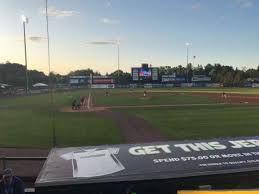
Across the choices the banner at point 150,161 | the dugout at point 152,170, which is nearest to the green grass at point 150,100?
the banner at point 150,161

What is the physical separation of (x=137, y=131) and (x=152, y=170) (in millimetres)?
16593

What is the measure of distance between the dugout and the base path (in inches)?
482

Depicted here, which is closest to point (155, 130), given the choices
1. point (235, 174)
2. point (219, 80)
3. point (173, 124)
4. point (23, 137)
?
point (173, 124)

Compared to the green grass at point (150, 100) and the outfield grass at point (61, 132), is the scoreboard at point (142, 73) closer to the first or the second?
the green grass at point (150, 100)

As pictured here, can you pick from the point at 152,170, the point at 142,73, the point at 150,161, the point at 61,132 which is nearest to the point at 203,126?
the point at 61,132

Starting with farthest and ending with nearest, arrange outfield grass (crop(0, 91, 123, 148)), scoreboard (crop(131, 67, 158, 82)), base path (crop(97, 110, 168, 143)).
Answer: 1. scoreboard (crop(131, 67, 158, 82))
2. base path (crop(97, 110, 168, 143))
3. outfield grass (crop(0, 91, 123, 148))

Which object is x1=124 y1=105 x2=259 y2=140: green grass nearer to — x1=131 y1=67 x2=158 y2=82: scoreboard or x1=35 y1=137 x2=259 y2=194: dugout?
x1=35 y1=137 x2=259 y2=194: dugout

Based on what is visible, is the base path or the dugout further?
the base path

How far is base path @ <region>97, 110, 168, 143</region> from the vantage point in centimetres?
1930

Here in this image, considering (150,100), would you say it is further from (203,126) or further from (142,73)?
(142,73)

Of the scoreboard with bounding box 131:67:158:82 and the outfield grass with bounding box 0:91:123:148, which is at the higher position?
the scoreboard with bounding box 131:67:158:82

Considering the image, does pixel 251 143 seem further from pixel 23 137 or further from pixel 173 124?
pixel 173 124

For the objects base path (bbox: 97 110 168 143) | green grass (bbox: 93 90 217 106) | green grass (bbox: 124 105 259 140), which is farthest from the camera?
green grass (bbox: 93 90 217 106)

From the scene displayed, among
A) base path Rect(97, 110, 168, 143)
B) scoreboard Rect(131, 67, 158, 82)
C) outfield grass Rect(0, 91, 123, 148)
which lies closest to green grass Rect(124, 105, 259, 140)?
base path Rect(97, 110, 168, 143)
